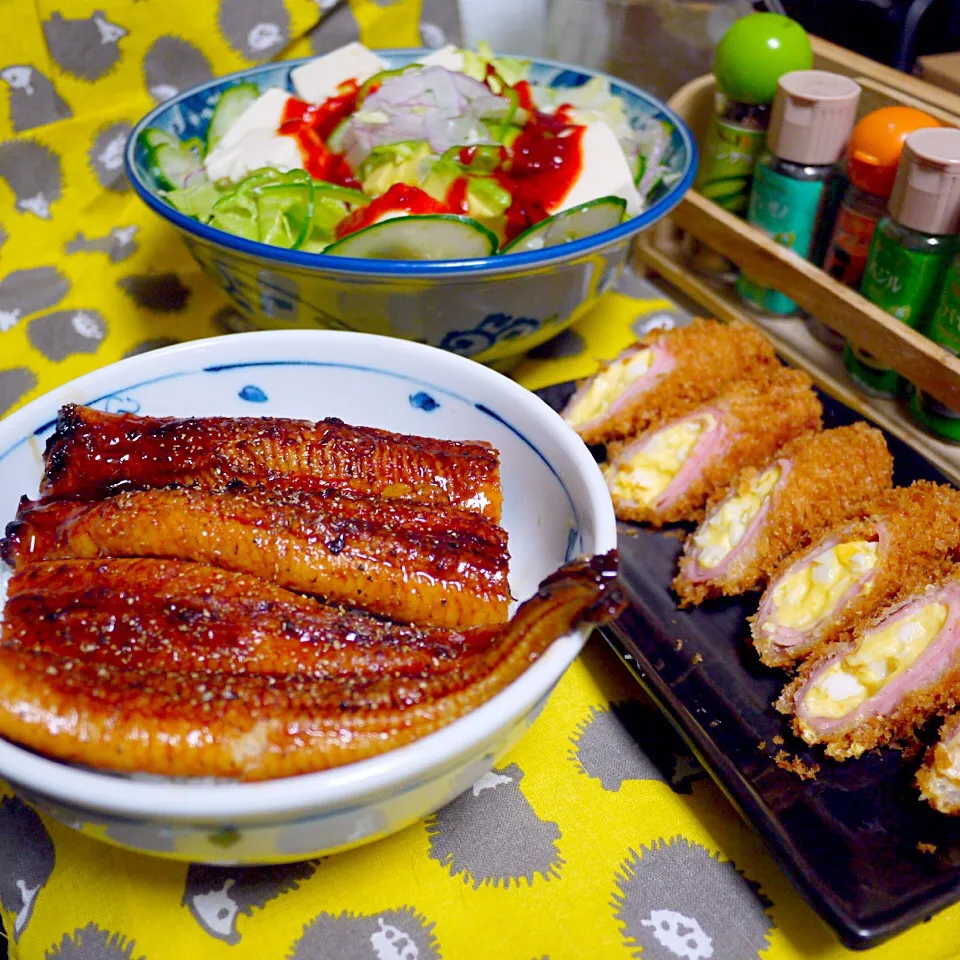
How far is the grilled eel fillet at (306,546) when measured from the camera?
2.60ft

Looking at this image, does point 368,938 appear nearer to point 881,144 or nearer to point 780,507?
point 780,507

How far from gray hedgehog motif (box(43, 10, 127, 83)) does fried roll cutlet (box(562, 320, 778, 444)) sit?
4.09ft

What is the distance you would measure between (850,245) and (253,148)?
1.07 m

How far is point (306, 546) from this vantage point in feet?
2.62

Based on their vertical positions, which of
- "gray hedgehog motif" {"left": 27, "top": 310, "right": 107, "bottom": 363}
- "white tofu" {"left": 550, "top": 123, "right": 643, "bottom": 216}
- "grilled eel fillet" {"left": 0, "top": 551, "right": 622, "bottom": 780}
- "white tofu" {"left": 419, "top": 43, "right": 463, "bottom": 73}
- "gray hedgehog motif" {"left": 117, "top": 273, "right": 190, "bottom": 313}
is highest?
"white tofu" {"left": 419, "top": 43, "right": 463, "bottom": 73}

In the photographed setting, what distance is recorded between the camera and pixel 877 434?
121 centimetres

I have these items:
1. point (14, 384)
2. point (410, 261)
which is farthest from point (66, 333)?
point (410, 261)

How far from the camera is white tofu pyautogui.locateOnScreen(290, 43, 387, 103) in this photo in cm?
166

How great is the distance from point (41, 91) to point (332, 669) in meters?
1.58

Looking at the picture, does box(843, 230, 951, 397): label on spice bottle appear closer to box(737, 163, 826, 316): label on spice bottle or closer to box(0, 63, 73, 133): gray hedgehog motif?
box(737, 163, 826, 316): label on spice bottle

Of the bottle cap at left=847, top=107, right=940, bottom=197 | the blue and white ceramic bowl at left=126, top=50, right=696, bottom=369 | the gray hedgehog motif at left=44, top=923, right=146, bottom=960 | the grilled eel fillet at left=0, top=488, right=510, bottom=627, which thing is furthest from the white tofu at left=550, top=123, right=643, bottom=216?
the gray hedgehog motif at left=44, top=923, right=146, bottom=960

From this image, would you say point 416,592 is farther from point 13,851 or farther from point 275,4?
point 275,4

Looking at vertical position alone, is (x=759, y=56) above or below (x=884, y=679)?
above

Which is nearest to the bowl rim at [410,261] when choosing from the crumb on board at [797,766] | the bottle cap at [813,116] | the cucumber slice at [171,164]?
the cucumber slice at [171,164]
